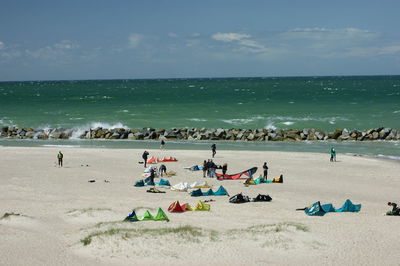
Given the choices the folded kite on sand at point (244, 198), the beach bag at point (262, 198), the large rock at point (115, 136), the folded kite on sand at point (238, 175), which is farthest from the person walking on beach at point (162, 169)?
the large rock at point (115, 136)

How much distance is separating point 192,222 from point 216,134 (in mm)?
34034

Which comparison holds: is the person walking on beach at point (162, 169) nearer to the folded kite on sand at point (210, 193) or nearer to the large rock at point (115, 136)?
the folded kite on sand at point (210, 193)

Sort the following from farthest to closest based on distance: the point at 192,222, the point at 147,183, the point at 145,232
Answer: the point at 147,183 < the point at 192,222 < the point at 145,232

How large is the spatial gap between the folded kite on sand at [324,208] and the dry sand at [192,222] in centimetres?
34

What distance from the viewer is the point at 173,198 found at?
24.0 m

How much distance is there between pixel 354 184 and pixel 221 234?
45.1 feet

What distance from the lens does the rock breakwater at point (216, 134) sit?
50.8 m

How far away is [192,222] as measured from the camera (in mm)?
19094

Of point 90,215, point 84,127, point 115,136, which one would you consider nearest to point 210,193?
point 90,215

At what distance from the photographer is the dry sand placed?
1528 cm

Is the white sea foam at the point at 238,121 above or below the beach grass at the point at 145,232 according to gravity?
above

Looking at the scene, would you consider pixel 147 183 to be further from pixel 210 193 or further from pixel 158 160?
pixel 158 160

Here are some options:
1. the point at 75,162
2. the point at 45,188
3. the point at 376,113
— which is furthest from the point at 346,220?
the point at 376,113

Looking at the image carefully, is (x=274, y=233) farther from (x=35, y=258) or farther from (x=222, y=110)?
(x=222, y=110)
